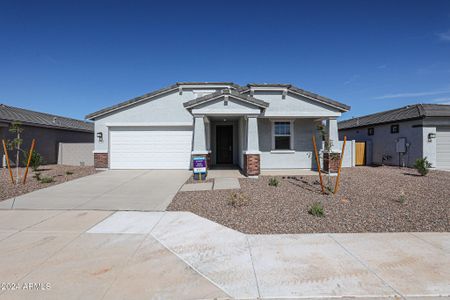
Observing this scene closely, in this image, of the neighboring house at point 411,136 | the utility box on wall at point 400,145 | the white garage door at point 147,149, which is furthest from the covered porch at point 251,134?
the neighboring house at point 411,136

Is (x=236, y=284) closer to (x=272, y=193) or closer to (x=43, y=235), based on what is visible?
(x=43, y=235)

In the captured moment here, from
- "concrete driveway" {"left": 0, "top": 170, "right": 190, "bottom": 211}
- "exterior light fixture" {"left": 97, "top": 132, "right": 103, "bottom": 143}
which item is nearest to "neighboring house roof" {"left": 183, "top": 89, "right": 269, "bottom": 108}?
"concrete driveway" {"left": 0, "top": 170, "right": 190, "bottom": 211}

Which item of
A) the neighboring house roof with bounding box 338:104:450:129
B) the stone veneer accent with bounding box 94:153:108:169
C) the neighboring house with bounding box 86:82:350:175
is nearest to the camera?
the neighboring house with bounding box 86:82:350:175

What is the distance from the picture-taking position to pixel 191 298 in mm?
2611

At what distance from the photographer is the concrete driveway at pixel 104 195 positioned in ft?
20.1

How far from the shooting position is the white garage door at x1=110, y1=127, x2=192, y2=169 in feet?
42.4

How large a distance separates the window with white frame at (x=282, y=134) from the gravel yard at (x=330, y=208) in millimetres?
4351

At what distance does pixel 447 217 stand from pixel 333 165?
231 inches

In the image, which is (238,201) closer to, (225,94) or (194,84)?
(225,94)

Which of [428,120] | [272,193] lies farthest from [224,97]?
[428,120]

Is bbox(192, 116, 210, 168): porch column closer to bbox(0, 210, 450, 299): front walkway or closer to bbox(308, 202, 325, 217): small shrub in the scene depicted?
bbox(0, 210, 450, 299): front walkway

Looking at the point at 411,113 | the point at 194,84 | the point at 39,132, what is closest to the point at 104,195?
the point at 194,84

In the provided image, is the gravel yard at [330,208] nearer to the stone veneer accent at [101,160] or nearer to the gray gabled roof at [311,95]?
the gray gabled roof at [311,95]

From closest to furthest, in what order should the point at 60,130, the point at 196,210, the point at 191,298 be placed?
the point at 191,298 < the point at 196,210 < the point at 60,130
